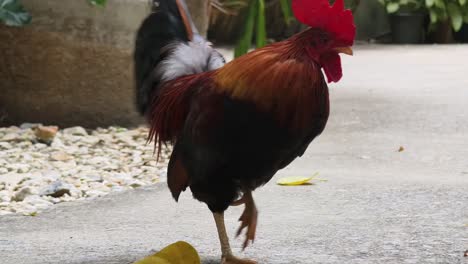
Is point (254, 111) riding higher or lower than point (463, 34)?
higher

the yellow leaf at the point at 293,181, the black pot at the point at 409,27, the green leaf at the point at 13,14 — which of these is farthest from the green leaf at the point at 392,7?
the yellow leaf at the point at 293,181

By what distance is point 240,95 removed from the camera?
2893 millimetres

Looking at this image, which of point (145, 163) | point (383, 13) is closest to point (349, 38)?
point (145, 163)

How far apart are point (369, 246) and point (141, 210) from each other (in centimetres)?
131

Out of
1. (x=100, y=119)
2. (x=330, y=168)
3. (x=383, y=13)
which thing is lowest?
(x=383, y=13)

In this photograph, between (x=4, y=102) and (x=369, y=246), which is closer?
(x=369, y=246)

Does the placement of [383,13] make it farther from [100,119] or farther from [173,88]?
[173,88]

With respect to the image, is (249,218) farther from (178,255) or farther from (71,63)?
(71,63)

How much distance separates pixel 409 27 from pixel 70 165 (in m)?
9.52

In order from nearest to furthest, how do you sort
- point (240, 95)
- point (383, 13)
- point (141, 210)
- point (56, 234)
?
point (240, 95) < point (56, 234) < point (141, 210) < point (383, 13)

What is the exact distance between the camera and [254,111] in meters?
2.88

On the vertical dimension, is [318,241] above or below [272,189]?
above

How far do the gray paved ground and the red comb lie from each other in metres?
0.83

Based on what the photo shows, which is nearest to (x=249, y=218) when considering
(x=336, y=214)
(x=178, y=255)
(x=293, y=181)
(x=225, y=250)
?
(x=225, y=250)
